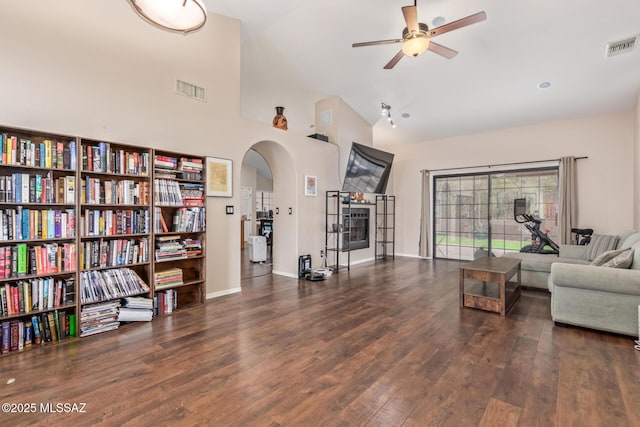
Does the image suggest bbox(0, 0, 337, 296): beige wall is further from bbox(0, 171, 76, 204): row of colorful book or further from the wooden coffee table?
the wooden coffee table

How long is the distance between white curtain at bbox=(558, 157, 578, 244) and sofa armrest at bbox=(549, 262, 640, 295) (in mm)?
3375

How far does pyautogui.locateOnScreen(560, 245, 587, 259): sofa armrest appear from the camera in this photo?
4.80m

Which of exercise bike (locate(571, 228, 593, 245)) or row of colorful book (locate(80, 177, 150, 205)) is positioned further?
exercise bike (locate(571, 228, 593, 245))

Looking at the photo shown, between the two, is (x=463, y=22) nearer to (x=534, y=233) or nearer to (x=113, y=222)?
(x=113, y=222)

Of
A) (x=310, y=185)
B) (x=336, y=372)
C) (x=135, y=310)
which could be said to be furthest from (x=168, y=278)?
(x=310, y=185)

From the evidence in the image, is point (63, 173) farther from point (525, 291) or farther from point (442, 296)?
point (525, 291)

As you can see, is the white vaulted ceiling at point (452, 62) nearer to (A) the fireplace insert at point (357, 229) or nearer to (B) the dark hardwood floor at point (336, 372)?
(A) the fireplace insert at point (357, 229)

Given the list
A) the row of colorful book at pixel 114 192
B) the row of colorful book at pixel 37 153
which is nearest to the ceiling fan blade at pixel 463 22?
the row of colorful book at pixel 114 192

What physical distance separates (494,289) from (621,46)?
11.6 feet

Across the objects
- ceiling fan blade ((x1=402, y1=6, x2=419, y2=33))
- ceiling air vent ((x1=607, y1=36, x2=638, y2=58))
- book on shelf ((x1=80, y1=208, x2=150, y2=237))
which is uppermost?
ceiling air vent ((x1=607, y1=36, x2=638, y2=58))

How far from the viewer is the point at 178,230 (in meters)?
3.60

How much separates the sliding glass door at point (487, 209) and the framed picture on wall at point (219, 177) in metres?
4.86

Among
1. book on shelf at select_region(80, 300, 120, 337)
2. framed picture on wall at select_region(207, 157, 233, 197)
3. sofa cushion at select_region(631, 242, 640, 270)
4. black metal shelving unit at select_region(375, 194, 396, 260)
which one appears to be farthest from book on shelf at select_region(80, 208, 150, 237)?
black metal shelving unit at select_region(375, 194, 396, 260)

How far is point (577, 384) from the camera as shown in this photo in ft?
6.72
